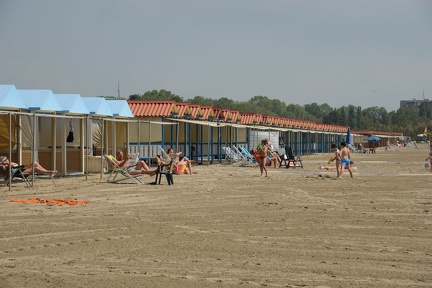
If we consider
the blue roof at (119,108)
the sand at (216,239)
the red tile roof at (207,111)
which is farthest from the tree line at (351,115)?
the sand at (216,239)

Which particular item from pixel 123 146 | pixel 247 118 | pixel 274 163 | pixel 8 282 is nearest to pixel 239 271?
pixel 8 282

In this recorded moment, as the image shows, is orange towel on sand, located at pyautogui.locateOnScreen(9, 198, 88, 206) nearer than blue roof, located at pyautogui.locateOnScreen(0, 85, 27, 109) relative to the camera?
Yes

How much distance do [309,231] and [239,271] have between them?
2.62 m

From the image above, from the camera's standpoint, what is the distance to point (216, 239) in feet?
25.2

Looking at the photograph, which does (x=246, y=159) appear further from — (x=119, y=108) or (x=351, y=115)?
(x=351, y=115)

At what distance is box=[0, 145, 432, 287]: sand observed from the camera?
5738mm

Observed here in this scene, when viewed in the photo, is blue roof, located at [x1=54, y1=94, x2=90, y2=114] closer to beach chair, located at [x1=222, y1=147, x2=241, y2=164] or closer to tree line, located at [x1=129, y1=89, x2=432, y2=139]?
beach chair, located at [x1=222, y1=147, x2=241, y2=164]

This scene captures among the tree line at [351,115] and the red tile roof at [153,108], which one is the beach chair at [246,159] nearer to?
the red tile roof at [153,108]

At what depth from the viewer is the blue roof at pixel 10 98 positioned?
49.8ft

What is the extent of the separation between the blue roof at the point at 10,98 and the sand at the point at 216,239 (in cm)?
252

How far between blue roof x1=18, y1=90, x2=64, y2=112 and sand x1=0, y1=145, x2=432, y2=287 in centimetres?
343

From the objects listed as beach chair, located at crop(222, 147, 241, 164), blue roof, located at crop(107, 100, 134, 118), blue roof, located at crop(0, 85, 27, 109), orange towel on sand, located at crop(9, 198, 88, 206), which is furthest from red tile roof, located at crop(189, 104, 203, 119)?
orange towel on sand, located at crop(9, 198, 88, 206)

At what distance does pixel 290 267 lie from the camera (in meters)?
6.17

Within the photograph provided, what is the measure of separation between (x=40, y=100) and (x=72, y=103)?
133cm
